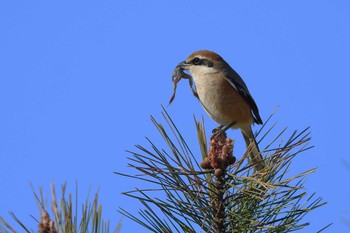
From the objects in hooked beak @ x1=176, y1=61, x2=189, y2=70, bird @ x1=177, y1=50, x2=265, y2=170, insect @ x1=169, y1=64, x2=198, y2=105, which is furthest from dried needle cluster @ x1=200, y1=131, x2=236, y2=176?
hooked beak @ x1=176, y1=61, x2=189, y2=70

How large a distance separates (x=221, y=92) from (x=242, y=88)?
0.24 m

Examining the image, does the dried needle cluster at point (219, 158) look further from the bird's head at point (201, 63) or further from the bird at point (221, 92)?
the bird's head at point (201, 63)

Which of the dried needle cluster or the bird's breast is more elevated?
the bird's breast

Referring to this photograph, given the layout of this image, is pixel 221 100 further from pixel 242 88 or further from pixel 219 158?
pixel 219 158

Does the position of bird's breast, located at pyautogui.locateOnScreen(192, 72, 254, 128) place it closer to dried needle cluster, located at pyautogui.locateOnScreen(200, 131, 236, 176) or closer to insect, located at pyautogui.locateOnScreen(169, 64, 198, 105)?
insect, located at pyautogui.locateOnScreen(169, 64, 198, 105)

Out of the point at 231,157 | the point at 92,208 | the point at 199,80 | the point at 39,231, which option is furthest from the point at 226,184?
the point at 199,80

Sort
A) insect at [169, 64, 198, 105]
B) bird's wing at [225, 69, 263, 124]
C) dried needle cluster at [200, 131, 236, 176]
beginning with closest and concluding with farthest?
1. dried needle cluster at [200, 131, 236, 176]
2. insect at [169, 64, 198, 105]
3. bird's wing at [225, 69, 263, 124]

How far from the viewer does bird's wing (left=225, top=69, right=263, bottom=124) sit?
5.79 m

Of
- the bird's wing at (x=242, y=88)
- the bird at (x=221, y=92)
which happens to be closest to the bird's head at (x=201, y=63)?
the bird at (x=221, y=92)

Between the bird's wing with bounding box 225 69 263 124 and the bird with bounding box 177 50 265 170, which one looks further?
the bird's wing with bounding box 225 69 263 124

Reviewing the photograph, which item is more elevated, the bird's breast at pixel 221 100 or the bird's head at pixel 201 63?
the bird's head at pixel 201 63

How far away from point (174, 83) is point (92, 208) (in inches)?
111

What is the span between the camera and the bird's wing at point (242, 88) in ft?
19.0

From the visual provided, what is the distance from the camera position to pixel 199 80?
577 centimetres
